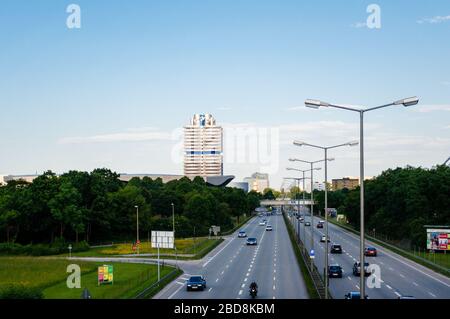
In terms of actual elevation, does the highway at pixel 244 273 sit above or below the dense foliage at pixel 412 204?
below

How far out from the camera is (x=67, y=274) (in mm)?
58344

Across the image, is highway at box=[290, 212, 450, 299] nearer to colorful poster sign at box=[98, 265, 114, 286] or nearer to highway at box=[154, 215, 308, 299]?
highway at box=[154, 215, 308, 299]

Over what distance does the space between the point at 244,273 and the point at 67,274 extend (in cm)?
1736

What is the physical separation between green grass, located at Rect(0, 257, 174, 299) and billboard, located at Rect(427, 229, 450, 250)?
93.2 ft

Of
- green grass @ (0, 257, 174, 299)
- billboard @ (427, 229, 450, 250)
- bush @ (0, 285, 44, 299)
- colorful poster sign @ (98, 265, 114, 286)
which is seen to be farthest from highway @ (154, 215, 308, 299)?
billboard @ (427, 229, 450, 250)

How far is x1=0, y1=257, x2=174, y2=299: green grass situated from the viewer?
44.3m

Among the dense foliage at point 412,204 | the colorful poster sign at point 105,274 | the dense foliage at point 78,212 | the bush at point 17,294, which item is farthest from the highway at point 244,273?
the dense foliage at point 78,212

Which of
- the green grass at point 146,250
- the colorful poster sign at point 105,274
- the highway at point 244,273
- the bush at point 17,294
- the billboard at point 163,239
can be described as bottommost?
the green grass at point 146,250

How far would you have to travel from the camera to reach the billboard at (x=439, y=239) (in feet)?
213

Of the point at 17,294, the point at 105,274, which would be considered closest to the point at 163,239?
the point at 105,274

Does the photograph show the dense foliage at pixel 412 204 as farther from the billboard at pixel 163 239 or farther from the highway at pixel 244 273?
the billboard at pixel 163 239

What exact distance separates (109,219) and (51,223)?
11.4m

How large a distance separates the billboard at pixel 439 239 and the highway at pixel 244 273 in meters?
15.1

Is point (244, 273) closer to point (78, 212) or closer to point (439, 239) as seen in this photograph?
point (439, 239)
